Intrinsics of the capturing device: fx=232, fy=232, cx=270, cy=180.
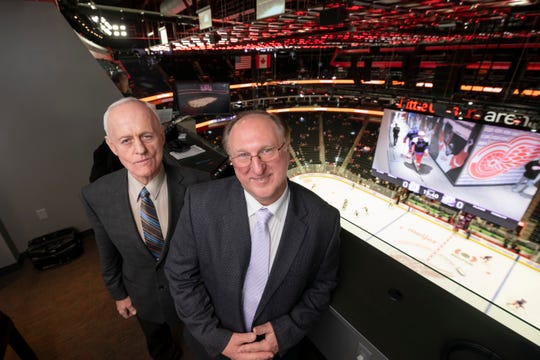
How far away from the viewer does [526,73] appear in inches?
412

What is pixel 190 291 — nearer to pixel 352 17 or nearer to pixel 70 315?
A: pixel 70 315

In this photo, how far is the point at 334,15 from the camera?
9.76ft

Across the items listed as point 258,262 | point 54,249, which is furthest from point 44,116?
point 258,262

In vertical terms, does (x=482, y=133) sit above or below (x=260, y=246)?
below

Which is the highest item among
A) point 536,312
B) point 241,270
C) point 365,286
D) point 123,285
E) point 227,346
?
point 241,270

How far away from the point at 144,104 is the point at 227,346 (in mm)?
1411

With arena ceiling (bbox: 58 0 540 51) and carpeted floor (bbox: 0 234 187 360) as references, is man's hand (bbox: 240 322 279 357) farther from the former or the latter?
arena ceiling (bbox: 58 0 540 51)

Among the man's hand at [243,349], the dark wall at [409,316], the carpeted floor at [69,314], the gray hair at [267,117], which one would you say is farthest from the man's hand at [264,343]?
the carpeted floor at [69,314]

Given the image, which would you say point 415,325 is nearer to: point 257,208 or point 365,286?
point 365,286

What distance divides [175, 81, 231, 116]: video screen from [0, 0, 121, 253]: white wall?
8.50ft

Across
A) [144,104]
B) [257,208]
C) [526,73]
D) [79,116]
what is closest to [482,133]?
[257,208]

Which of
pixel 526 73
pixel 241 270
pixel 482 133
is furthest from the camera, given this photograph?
pixel 526 73

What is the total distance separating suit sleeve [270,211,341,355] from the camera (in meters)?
1.15

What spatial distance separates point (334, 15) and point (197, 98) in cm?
438
